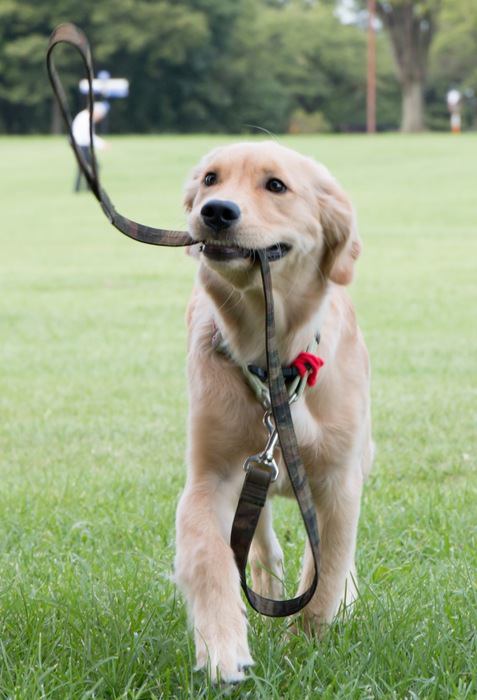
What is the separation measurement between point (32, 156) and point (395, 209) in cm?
1567

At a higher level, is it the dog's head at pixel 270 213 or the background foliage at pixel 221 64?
the dog's head at pixel 270 213

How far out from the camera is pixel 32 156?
111 ft

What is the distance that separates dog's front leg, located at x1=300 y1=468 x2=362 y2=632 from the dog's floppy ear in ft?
1.94

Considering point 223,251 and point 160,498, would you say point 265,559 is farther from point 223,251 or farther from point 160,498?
point 223,251

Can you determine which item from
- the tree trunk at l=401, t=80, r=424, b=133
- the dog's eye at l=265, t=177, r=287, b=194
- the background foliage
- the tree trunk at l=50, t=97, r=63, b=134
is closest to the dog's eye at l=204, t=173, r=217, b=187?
the dog's eye at l=265, t=177, r=287, b=194

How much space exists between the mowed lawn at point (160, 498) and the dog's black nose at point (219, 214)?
1.06 metres

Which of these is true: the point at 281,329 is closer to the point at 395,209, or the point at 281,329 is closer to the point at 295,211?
the point at 295,211

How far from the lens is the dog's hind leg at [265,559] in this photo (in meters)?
3.54

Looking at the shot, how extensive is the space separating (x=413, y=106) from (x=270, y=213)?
173 feet

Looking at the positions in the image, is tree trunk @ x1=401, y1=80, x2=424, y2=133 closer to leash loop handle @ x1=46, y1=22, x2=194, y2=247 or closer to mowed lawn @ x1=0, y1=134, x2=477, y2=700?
mowed lawn @ x1=0, y1=134, x2=477, y2=700

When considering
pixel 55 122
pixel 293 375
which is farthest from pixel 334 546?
pixel 55 122

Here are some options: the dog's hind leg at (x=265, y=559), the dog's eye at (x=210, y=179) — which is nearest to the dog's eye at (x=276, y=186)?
the dog's eye at (x=210, y=179)

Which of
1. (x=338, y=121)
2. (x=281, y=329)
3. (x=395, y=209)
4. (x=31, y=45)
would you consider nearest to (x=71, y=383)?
(x=281, y=329)

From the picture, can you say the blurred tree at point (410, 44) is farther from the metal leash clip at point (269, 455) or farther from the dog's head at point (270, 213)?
the metal leash clip at point (269, 455)
